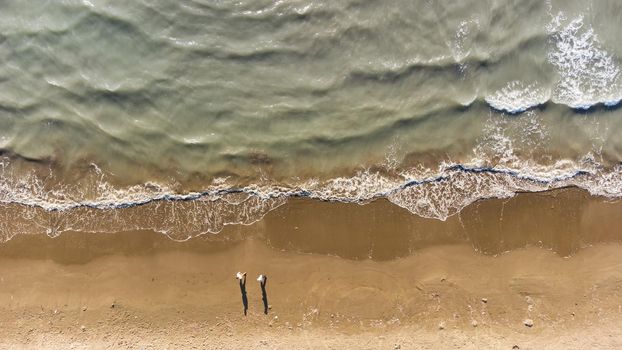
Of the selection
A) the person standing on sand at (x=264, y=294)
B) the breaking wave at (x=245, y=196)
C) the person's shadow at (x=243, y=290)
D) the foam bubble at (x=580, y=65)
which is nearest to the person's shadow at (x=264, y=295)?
the person standing on sand at (x=264, y=294)

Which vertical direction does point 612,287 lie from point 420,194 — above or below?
below

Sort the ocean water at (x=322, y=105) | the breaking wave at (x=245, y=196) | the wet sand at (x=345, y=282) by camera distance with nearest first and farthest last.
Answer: the wet sand at (x=345, y=282), the breaking wave at (x=245, y=196), the ocean water at (x=322, y=105)

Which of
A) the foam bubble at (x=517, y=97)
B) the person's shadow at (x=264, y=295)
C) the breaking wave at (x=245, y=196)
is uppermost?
the foam bubble at (x=517, y=97)

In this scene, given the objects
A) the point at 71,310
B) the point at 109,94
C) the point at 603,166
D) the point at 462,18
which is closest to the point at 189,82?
the point at 109,94

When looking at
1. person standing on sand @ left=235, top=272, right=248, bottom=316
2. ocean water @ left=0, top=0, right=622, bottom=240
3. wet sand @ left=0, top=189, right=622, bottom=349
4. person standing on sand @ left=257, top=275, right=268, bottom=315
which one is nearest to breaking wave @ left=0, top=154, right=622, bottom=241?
ocean water @ left=0, top=0, right=622, bottom=240

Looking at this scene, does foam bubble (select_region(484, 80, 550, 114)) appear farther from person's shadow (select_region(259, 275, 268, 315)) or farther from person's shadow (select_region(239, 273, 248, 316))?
person's shadow (select_region(239, 273, 248, 316))

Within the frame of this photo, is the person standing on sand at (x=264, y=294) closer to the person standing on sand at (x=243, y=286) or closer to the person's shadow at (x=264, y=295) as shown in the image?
the person's shadow at (x=264, y=295)

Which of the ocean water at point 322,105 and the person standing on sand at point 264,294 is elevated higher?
the ocean water at point 322,105

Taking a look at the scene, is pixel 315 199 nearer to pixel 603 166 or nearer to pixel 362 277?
pixel 362 277
